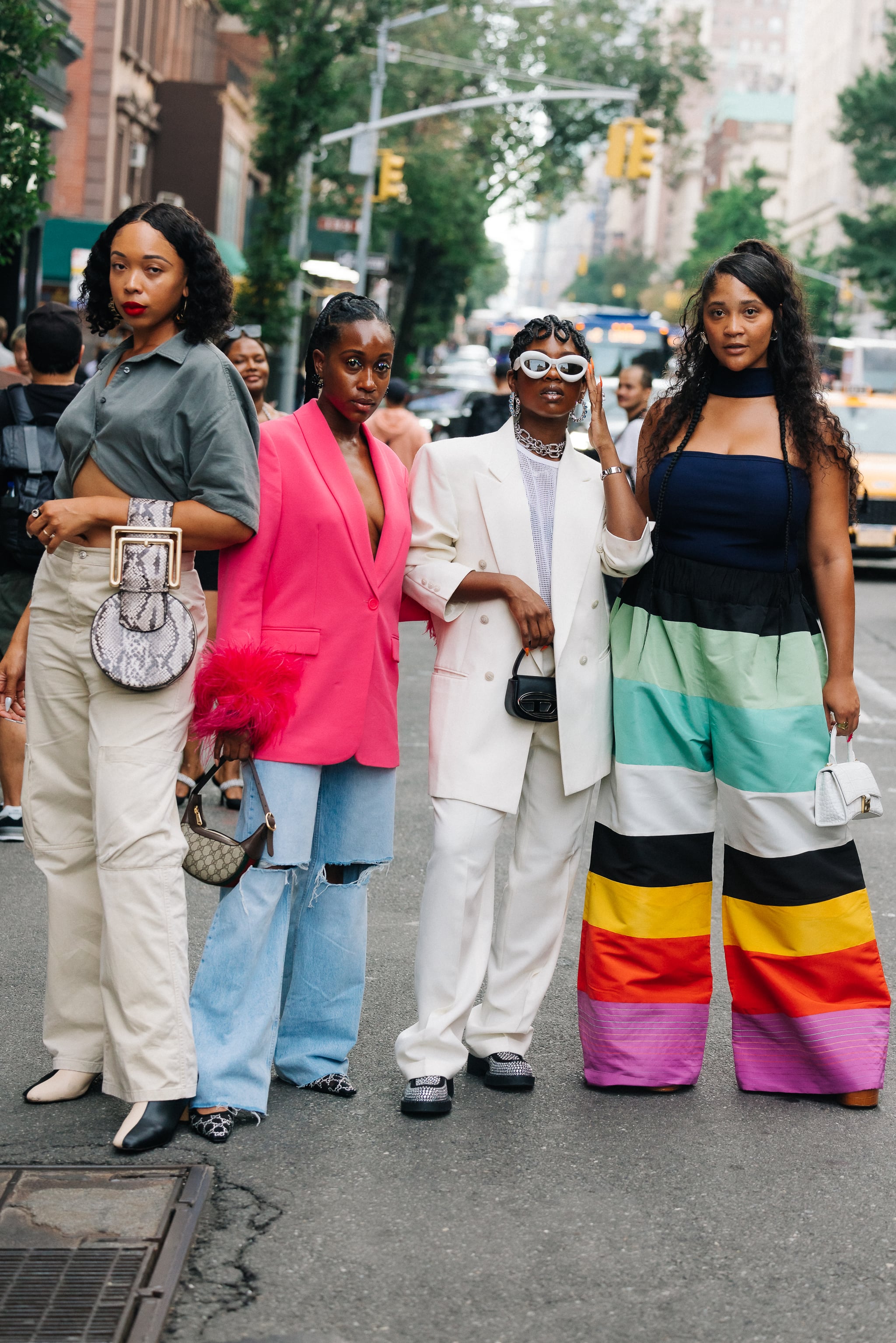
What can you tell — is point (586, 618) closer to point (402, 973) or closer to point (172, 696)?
point (172, 696)

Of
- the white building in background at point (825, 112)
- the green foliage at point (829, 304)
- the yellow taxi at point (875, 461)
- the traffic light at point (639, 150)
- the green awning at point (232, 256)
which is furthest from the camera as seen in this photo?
the white building in background at point (825, 112)

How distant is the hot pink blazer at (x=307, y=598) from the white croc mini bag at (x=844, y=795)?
119cm

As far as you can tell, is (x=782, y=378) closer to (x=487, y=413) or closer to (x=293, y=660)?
(x=293, y=660)

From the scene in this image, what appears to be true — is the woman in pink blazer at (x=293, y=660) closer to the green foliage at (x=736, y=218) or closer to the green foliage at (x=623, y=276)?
the green foliage at (x=736, y=218)

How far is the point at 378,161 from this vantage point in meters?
40.1

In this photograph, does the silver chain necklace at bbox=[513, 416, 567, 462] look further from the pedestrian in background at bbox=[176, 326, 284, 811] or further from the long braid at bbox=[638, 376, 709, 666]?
the pedestrian in background at bbox=[176, 326, 284, 811]

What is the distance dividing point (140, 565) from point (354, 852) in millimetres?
888

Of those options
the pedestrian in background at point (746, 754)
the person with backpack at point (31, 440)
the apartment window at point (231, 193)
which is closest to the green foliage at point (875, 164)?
the apartment window at point (231, 193)

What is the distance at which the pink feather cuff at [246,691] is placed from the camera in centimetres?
381

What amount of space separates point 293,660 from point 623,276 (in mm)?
131609

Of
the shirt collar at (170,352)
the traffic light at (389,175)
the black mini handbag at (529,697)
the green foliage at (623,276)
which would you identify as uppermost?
the green foliage at (623,276)

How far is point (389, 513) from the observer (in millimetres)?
4047

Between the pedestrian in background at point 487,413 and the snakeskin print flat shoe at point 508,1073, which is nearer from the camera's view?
the snakeskin print flat shoe at point 508,1073

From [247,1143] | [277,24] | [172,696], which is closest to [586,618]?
[172,696]
